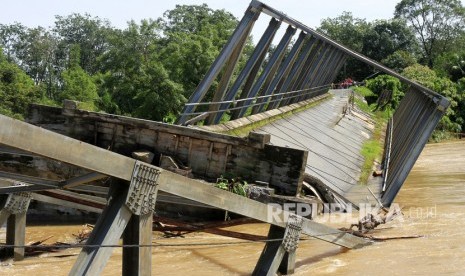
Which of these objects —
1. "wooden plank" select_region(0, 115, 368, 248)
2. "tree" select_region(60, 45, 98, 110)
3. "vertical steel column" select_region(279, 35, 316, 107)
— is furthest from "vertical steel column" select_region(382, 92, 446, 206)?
"tree" select_region(60, 45, 98, 110)

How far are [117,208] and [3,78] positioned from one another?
40592 millimetres

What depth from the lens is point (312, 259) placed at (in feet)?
27.3

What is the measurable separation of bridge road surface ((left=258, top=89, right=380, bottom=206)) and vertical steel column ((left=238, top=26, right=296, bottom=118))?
43.8 inches

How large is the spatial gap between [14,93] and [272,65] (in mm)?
25982

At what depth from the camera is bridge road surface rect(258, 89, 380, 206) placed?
14.7 metres

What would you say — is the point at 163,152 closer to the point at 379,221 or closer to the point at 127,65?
the point at 379,221

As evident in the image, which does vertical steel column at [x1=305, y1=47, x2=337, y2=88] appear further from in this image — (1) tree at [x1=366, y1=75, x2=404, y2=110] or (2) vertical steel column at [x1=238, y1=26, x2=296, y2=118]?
(2) vertical steel column at [x1=238, y1=26, x2=296, y2=118]

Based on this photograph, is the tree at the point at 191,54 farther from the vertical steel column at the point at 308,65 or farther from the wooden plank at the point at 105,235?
the wooden plank at the point at 105,235

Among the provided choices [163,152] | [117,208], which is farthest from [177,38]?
[117,208]

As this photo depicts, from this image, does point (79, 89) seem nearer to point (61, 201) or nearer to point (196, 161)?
point (196, 161)

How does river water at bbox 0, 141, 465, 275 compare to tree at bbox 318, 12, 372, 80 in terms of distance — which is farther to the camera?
tree at bbox 318, 12, 372, 80

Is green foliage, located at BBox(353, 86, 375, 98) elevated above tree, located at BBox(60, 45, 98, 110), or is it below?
above

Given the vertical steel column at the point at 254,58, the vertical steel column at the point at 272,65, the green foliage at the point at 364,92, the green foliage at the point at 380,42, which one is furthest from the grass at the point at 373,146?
the green foliage at the point at 380,42

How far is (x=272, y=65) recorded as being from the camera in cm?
1966
